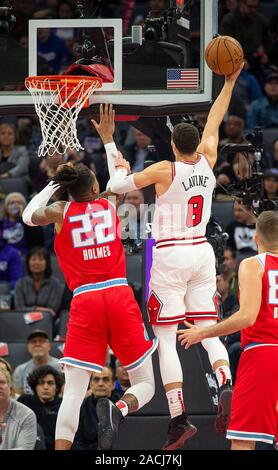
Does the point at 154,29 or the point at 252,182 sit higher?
the point at 154,29

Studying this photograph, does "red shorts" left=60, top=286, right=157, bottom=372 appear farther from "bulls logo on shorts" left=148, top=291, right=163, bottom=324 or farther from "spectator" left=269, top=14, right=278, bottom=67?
"spectator" left=269, top=14, right=278, bottom=67

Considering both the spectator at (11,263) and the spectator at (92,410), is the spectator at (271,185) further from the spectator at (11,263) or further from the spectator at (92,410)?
the spectator at (92,410)

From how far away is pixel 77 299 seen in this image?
9398mm

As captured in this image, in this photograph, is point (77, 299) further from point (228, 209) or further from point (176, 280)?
A: point (228, 209)

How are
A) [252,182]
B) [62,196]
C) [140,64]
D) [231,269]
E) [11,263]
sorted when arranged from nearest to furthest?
[140,64] → [252,182] → [231,269] → [62,196] → [11,263]

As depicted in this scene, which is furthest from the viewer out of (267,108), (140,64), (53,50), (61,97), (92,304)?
(53,50)

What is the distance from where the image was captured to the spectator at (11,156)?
51.8ft

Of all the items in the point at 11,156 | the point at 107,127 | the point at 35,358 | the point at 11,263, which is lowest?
the point at 35,358

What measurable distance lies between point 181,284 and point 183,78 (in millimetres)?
1859

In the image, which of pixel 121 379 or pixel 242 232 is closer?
pixel 121 379

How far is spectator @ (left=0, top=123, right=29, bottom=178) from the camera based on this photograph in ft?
51.8

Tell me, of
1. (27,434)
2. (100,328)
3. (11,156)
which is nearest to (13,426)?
(27,434)

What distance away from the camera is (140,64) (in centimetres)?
1034

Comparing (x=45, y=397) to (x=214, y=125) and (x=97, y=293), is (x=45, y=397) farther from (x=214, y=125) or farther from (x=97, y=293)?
(x=214, y=125)
